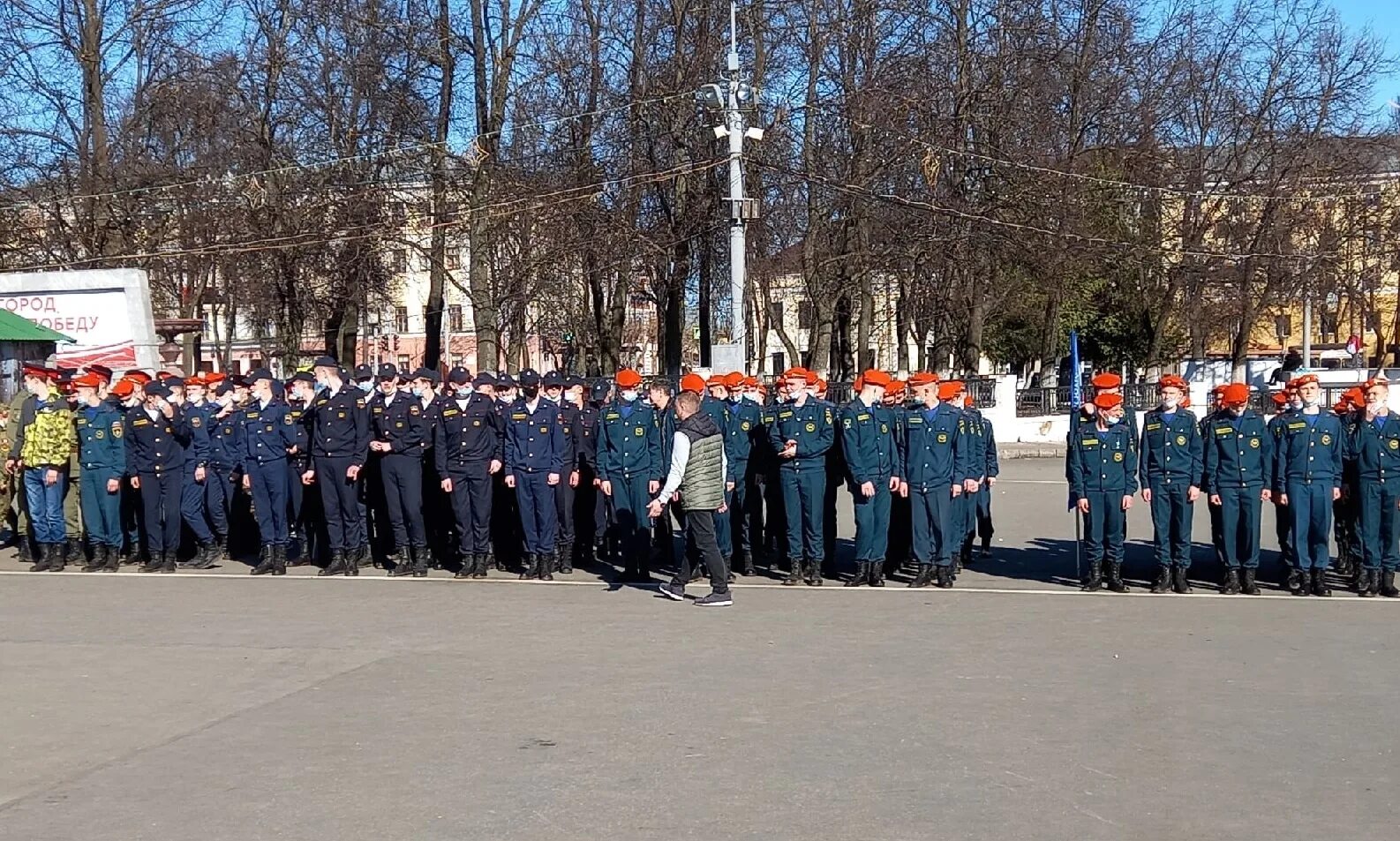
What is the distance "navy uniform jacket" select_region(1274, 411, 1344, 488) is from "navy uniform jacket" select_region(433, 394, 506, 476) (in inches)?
270

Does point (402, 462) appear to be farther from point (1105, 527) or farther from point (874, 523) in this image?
point (1105, 527)

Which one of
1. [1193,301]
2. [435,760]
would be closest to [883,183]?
[1193,301]

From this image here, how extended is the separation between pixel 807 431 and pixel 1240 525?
369 cm

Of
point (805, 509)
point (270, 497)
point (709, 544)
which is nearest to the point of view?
point (709, 544)

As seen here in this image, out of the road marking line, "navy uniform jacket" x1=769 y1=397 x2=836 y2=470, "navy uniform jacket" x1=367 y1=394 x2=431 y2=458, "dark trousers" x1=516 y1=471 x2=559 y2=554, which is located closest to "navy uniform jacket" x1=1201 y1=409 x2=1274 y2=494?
the road marking line

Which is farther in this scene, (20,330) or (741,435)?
(20,330)

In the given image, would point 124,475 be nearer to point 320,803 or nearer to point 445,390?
point 445,390

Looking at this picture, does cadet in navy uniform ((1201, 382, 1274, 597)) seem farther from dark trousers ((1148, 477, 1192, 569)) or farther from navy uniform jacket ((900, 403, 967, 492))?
navy uniform jacket ((900, 403, 967, 492))

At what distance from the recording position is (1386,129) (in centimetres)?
4116

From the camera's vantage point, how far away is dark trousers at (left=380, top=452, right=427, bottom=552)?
13.7m

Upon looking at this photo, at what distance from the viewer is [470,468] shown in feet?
44.7

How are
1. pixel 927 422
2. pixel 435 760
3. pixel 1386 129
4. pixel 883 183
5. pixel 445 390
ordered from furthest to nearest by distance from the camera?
pixel 1386 129, pixel 883 183, pixel 445 390, pixel 927 422, pixel 435 760

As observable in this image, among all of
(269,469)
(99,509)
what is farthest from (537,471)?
(99,509)

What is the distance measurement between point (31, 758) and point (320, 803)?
1.81m
